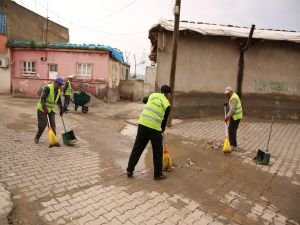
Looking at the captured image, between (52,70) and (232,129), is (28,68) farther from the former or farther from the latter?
(232,129)

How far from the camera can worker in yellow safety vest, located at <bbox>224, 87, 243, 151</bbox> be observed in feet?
23.2

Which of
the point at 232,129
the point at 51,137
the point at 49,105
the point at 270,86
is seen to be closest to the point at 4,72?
the point at 49,105

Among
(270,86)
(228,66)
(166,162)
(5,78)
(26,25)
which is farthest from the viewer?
(26,25)

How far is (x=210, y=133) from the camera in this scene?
9.36 metres

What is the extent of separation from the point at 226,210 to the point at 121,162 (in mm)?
2602

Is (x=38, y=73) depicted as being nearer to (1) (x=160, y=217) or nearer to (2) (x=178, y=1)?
(2) (x=178, y=1)

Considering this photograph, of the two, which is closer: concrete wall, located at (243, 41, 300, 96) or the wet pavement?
the wet pavement

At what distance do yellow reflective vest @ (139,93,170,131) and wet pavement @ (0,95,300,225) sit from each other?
1.03 metres

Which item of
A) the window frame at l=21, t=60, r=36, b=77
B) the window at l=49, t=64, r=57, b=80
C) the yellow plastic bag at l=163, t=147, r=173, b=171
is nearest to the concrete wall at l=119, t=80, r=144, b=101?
the window at l=49, t=64, r=57, b=80

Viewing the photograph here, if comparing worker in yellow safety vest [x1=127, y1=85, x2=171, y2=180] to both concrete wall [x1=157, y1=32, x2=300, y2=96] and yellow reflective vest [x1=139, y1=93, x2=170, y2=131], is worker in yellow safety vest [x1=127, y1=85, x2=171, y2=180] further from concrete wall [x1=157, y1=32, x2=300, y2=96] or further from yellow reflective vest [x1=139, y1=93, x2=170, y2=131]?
concrete wall [x1=157, y1=32, x2=300, y2=96]

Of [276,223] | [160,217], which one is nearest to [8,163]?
[160,217]

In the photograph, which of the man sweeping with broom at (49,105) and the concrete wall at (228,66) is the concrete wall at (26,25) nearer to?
the concrete wall at (228,66)

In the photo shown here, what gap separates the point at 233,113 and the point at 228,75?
513cm

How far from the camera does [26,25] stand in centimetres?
2170
